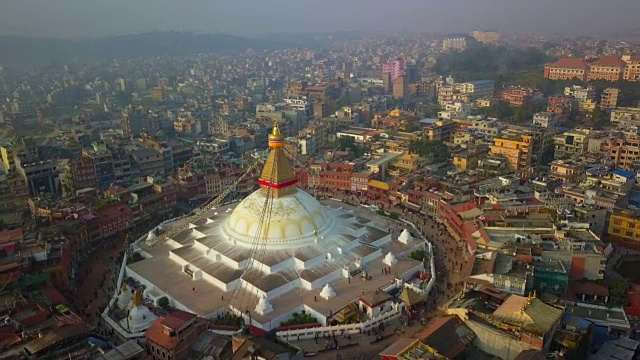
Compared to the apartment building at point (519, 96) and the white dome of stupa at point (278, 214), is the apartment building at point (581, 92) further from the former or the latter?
the white dome of stupa at point (278, 214)

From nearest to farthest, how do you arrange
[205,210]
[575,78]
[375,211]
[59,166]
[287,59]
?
[205,210]
[375,211]
[59,166]
[575,78]
[287,59]

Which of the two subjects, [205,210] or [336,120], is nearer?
[205,210]

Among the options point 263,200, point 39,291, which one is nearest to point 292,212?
point 263,200

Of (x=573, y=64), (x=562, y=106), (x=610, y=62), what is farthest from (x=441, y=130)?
(x=573, y=64)

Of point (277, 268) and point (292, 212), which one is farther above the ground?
point (292, 212)

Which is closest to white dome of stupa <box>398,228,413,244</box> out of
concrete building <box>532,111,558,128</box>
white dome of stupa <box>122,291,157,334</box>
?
white dome of stupa <box>122,291,157,334</box>

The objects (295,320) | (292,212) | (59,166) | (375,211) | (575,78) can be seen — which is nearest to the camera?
(295,320)

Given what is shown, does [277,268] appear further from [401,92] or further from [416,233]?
[401,92]
